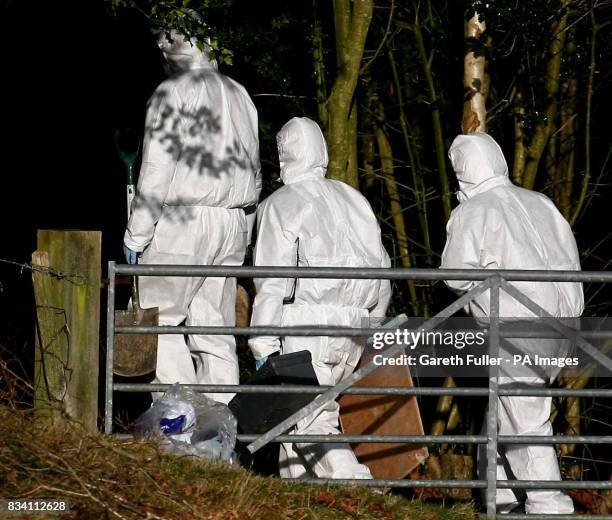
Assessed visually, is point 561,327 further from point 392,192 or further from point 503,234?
point 392,192

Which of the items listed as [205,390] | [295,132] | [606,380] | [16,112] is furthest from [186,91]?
[606,380]

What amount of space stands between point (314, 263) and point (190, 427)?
123 cm

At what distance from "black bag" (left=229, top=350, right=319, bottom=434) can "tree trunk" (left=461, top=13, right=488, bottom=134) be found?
258 cm

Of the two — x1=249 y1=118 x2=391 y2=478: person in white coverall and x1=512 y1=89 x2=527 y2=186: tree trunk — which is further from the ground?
x1=512 y1=89 x2=527 y2=186: tree trunk

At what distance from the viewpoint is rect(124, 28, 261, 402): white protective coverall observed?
6766mm

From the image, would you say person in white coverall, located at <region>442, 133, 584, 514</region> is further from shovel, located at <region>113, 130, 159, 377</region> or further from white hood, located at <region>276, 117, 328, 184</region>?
shovel, located at <region>113, 130, 159, 377</region>

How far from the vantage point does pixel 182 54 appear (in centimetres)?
695

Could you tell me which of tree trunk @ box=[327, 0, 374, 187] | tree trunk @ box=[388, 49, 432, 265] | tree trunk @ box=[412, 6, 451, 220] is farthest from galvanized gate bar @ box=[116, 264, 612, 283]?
tree trunk @ box=[388, 49, 432, 265]

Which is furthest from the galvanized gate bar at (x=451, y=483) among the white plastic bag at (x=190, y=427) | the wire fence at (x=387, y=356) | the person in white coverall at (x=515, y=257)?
the person in white coverall at (x=515, y=257)

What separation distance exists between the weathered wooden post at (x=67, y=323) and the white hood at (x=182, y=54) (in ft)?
5.65

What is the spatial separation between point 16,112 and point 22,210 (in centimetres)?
70

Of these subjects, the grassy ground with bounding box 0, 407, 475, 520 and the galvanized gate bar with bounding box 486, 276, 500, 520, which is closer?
the grassy ground with bounding box 0, 407, 475, 520

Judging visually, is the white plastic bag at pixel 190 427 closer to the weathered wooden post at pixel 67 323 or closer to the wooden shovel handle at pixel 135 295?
the weathered wooden post at pixel 67 323

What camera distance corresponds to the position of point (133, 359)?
5961 millimetres
